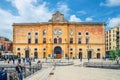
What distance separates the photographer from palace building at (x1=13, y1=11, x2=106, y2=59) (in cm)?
7788

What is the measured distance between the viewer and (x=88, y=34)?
7894 cm

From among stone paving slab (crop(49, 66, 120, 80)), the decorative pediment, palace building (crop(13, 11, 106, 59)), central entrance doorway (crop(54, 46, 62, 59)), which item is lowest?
stone paving slab (crop(49, 66, 120, 80))

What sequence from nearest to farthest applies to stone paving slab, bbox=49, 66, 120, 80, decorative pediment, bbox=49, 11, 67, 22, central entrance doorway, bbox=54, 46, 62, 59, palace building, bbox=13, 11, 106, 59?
stone paving slab, bbox=49, 66, 120, 80, decorative pediment, bbox=49, 11, 67, 22, palace building, bbox=13, 11, 106, 59, central entrance doorway, bbox=54, 46, 62, 59

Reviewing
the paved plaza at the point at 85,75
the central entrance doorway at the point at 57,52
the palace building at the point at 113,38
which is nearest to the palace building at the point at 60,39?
the central entrance doorway at the point at 57,52

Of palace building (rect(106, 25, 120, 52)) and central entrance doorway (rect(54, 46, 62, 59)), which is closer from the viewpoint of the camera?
central entrance doorway (rect(54, 46, 62, 59))

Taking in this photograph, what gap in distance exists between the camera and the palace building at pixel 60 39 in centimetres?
7788

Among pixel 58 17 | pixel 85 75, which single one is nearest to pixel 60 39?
pixel 58 17

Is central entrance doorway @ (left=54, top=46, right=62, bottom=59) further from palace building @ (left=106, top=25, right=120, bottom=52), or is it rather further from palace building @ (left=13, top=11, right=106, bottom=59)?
palace building @ (left=106, top=25, right=120, bottom=52)

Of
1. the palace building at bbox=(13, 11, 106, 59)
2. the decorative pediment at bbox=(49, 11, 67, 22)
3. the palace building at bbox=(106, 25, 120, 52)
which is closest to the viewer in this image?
the decorative pediment at bbox=(49, 11, 67, 22)

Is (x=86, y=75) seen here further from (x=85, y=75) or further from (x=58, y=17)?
(x=58, y=17)

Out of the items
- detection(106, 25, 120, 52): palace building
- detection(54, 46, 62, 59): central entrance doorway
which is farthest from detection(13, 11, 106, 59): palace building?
detection(106, 25, 120, 52): palace building

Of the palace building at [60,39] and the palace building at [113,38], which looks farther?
the palace building at [113,38]

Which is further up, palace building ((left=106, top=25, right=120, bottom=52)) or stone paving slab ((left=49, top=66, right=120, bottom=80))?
palace building ((left=106, top=25, right=120, bottom=52))

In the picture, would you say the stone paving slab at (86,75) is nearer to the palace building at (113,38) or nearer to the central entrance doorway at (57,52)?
the central entrance doorway at (57,52)
